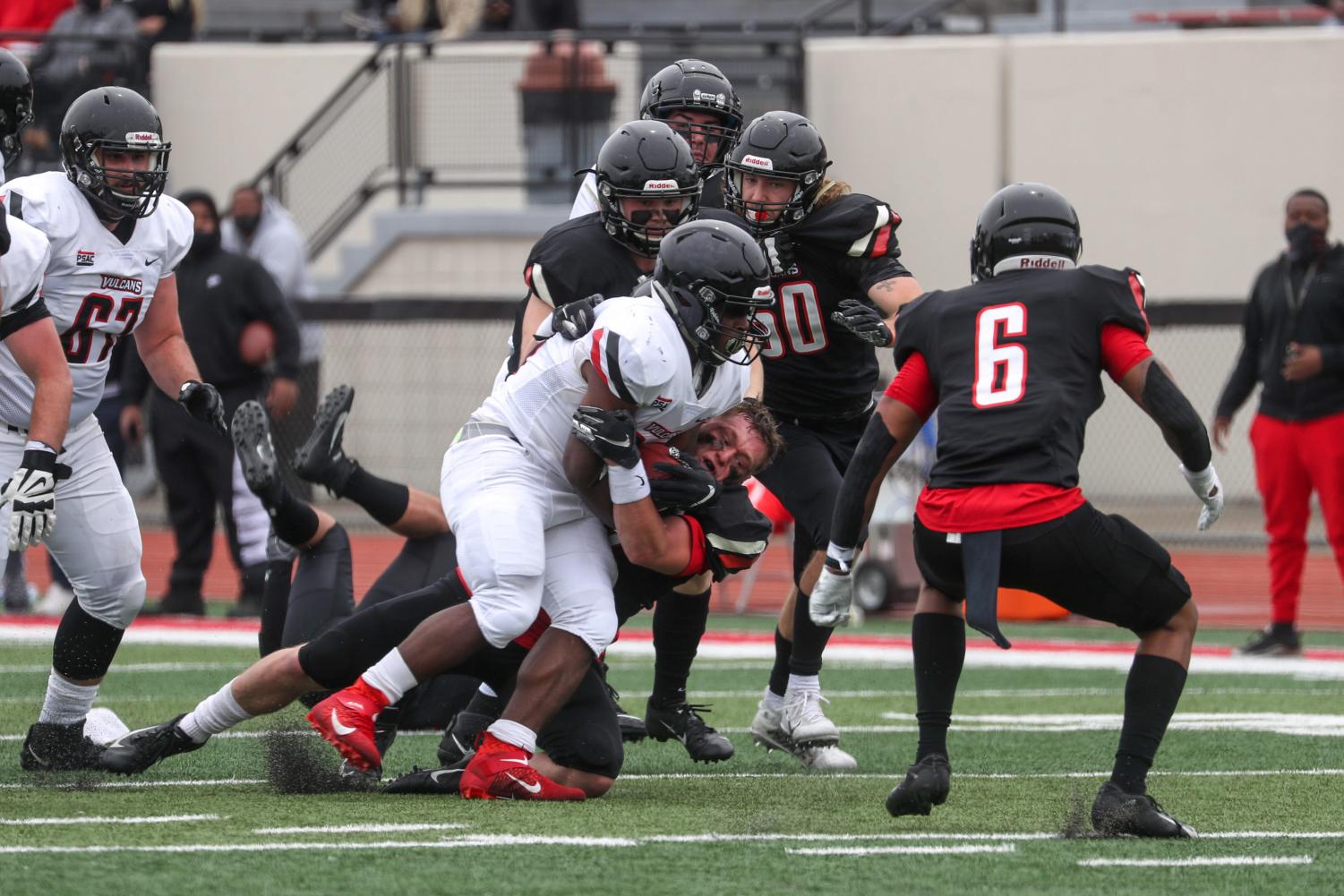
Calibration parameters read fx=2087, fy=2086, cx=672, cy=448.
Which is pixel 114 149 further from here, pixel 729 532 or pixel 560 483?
pixel 729 532

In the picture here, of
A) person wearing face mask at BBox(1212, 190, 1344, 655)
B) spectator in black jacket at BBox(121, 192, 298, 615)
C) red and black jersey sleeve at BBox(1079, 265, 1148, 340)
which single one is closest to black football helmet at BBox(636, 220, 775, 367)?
red and black jersey sleeve at BBox(1079, 265, 1148, 340)

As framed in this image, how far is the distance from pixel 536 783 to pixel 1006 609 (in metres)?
6.02

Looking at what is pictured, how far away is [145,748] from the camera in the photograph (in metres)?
5.18

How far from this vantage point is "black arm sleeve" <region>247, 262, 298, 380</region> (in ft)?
33.1

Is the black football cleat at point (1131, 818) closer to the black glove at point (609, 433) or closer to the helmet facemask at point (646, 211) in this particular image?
the black glove at point (609, 433)

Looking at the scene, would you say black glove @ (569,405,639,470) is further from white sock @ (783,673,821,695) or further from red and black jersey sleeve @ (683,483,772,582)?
white sock @ (783,673,821,695)

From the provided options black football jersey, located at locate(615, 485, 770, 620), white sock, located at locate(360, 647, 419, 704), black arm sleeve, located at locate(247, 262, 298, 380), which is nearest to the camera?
white sock, located at locate(360, 647, 419, 704)

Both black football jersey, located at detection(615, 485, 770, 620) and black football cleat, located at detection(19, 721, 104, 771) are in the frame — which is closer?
black football jersey, located at detection(615, 485, 770, 620)

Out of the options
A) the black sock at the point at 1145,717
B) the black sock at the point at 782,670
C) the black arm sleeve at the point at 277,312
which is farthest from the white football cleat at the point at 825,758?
the black arm sleeve at the point at 277,312

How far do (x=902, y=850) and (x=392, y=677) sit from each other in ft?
4.40

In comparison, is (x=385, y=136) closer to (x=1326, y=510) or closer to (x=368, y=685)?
(x=1326, y=510)

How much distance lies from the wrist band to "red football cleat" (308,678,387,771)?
2.41ft

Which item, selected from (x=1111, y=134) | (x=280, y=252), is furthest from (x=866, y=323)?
(x=1111, y=134)

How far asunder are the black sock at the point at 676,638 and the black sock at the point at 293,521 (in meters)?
1.04
